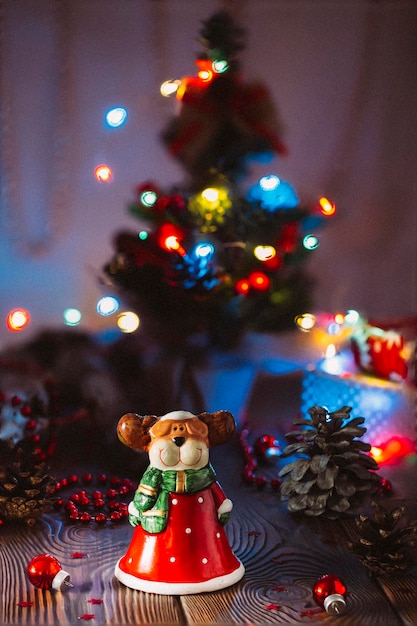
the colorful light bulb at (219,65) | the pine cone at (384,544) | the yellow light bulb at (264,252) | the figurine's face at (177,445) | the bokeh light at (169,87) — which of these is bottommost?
the pine cone at (384,544)

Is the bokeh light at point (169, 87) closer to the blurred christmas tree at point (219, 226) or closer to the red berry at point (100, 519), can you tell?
the blurred christmas tree at point (219, 226)

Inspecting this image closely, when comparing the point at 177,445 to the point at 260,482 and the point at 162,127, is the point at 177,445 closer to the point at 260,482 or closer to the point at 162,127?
the point at 260,482

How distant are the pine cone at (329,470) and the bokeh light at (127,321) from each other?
0.45 m

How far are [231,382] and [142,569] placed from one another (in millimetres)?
793

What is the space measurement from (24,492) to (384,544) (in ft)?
2.06

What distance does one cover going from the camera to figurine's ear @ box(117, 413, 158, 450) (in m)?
1.24

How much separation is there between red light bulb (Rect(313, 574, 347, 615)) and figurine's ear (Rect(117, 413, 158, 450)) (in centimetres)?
32

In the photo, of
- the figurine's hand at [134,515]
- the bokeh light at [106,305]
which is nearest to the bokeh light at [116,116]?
the bokeh light at [106,305]

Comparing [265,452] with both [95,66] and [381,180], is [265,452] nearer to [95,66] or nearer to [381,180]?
[381,180]

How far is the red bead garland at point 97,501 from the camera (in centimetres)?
151

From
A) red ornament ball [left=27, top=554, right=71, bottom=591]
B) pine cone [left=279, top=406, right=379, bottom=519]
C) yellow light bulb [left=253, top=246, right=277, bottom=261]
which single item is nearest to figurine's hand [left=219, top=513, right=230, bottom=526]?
red ornament ball [left=27, top=554, right=71, bottom=591]

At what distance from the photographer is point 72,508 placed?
1.53 m

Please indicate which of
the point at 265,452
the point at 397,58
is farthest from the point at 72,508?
the point at 397,58

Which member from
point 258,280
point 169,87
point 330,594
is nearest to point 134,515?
point 330,594
